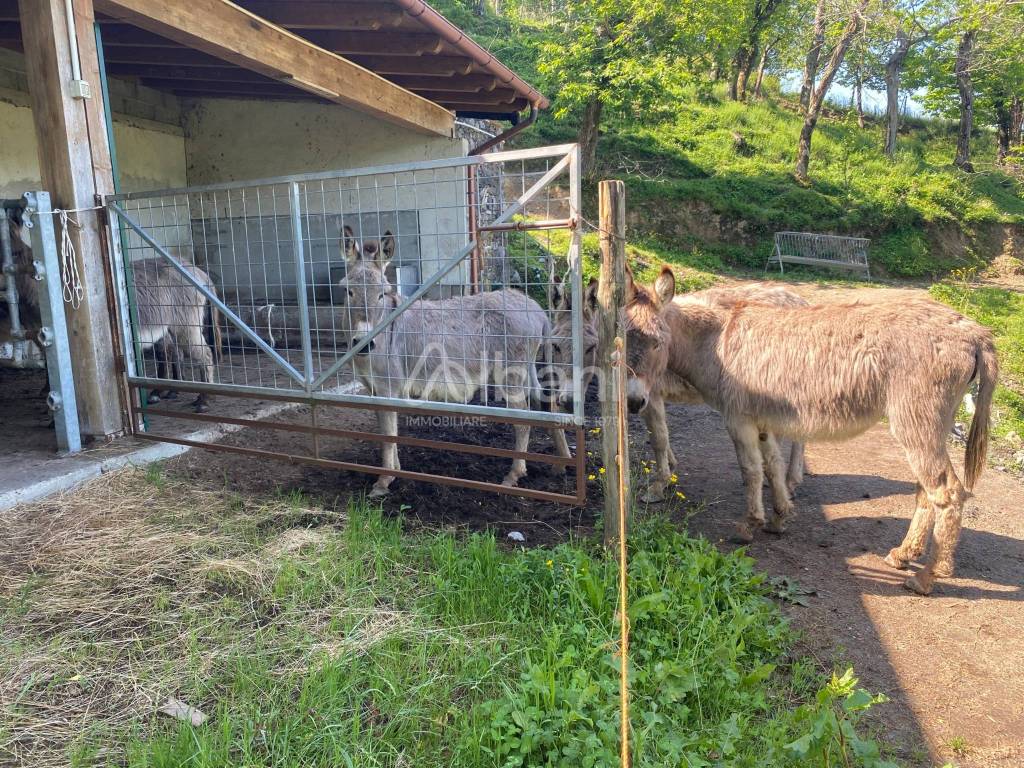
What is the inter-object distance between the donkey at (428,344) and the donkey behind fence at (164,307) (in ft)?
5.40

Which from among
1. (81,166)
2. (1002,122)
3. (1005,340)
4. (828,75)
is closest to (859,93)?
(1002,122)

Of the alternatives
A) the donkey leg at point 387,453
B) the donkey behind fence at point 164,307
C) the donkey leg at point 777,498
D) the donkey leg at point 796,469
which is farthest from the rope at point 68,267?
the donkey leg at point 796,469

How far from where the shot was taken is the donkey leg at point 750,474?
412 centimetres

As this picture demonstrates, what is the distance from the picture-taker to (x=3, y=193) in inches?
301

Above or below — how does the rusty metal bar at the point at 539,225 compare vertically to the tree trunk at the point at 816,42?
below

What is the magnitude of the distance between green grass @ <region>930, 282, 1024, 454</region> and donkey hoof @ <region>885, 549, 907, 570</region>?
363 centimetres

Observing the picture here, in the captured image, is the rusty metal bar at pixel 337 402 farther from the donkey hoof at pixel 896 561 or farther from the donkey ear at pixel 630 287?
the donkey hoof at pixel 896 561

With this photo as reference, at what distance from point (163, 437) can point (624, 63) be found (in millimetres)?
16331

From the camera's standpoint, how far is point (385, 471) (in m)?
4.17

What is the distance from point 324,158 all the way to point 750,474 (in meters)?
7.96

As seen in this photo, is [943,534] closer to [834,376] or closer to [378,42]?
[834,376]

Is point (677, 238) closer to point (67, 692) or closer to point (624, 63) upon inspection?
point (624, 63)

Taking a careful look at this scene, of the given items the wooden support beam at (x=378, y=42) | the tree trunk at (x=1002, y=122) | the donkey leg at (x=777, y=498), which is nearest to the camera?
the donkey leg at (x=777, y=498)

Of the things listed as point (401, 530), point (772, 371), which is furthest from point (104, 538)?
point (772, 371)
